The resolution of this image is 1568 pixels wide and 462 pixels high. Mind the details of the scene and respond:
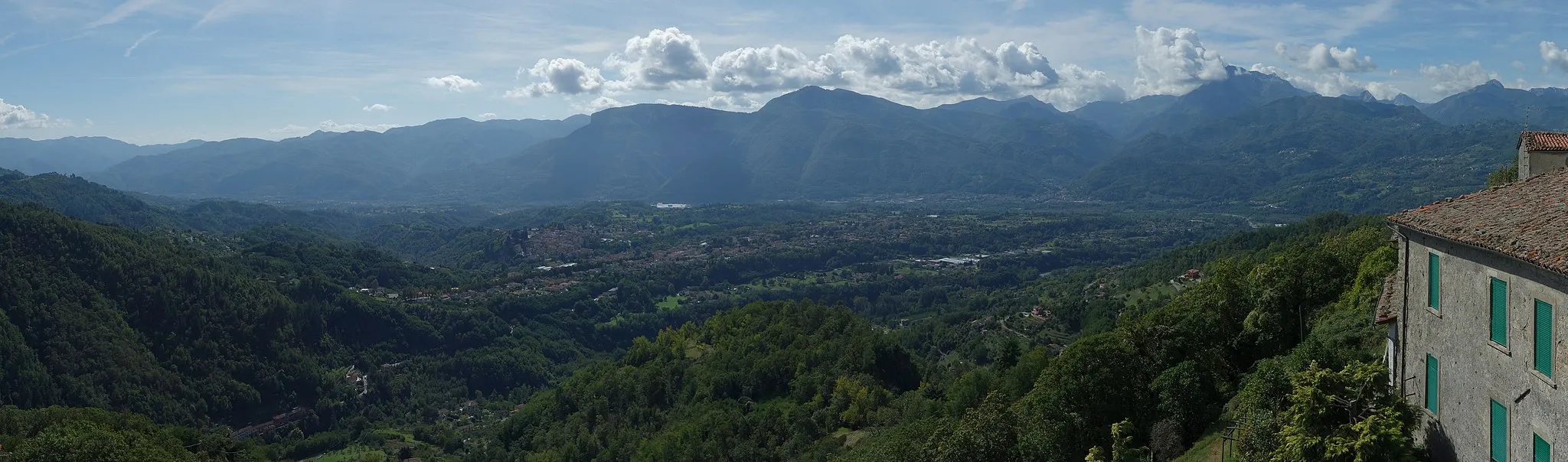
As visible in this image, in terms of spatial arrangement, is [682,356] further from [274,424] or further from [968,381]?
[274,424]

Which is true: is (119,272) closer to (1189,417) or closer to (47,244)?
(47,244)

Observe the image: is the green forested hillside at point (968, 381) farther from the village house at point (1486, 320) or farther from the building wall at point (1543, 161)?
the building wall at point (1543, 161)

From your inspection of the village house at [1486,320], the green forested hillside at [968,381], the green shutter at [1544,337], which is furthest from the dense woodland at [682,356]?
the green shutter at [1544,337]

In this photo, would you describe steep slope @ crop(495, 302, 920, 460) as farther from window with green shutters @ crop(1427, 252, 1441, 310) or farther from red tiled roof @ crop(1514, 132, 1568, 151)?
window with green shutters @ crop(1427, 252, 1441, 310)

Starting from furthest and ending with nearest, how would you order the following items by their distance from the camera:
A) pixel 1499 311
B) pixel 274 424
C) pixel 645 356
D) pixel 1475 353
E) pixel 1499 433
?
1. pixel 274 424
2. pixel 645 356
3. pixel 1475 353
4. pixel 1499 433
5. pixel 1499 311

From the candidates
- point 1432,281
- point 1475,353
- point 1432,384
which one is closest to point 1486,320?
point 1475,353

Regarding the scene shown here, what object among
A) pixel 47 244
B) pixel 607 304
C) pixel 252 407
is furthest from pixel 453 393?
pixel 47 244
